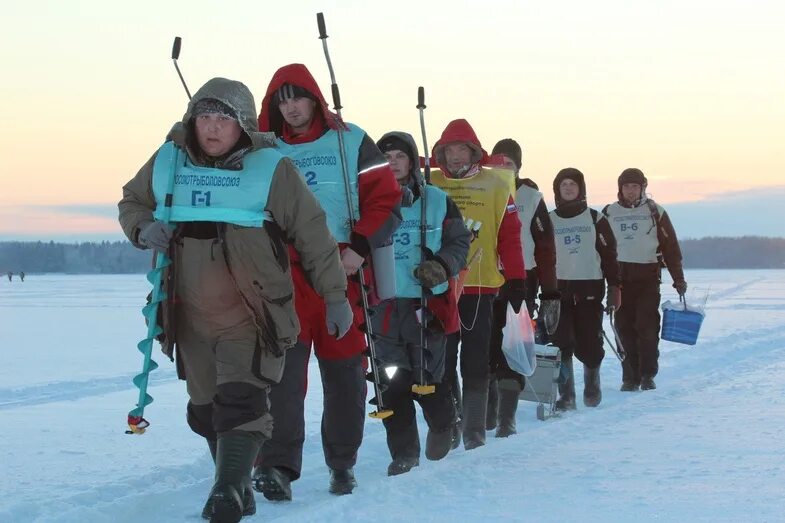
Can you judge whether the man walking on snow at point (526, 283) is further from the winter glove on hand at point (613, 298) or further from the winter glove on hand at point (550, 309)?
the winter glove on hand at point (613, 298)

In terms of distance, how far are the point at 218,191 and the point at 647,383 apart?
19.9 ft

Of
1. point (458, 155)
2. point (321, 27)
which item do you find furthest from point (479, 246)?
point (321, 27)

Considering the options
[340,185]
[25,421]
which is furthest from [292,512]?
[25,421]

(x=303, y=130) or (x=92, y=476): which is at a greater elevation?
(x=303, y=130)

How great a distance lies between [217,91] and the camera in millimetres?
3570

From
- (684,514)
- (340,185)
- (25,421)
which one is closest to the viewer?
(684,514)

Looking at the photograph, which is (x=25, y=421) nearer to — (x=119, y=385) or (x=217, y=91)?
(x=119, y=385)

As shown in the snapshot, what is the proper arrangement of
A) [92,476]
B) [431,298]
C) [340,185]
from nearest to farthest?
[340,185], [92,476], [431,298]

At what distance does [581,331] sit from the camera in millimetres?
8133

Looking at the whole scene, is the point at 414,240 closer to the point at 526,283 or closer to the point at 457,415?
the point at 457,415

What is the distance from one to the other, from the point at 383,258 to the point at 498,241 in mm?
1669

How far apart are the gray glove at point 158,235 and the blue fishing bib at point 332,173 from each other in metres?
0.97

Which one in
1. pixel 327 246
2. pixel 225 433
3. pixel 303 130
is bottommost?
pixel 225 433

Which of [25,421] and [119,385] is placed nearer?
[25,421]
